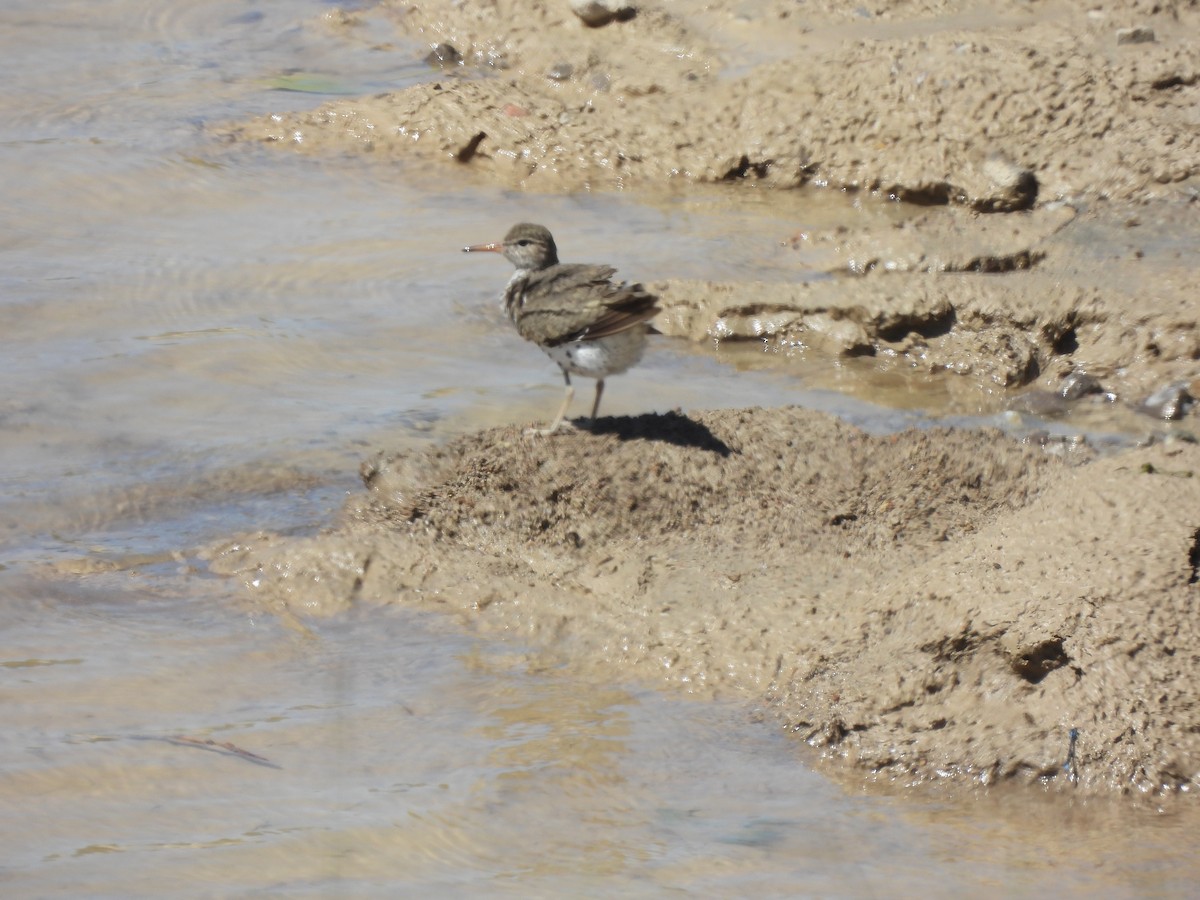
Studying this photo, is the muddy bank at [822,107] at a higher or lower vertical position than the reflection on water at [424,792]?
higher

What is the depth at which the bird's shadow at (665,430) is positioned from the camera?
6598 mm

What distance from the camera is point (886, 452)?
662 cm

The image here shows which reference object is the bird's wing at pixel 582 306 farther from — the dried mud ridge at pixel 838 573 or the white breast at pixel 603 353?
the dried mud ridge at pixel 838 573

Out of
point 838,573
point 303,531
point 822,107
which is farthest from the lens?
point 822,107

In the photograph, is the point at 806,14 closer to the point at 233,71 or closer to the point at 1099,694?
the point at 233,71

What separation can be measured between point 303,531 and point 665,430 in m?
1.69

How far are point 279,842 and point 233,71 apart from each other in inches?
405

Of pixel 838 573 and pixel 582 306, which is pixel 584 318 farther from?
pixel 838 573

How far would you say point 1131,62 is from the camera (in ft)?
35.7

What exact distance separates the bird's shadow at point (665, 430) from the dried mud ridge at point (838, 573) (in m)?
0.01

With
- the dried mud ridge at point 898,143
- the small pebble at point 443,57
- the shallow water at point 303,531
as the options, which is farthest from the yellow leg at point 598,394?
the small pebble at point 443,57

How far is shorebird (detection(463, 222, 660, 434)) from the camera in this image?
7145 mm

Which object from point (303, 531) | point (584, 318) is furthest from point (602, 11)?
point (303, 531)

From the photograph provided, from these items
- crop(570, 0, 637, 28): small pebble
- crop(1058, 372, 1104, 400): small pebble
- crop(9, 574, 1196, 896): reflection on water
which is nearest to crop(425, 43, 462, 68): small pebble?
crop(570, 0, 637, 28): small pebble
